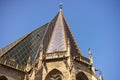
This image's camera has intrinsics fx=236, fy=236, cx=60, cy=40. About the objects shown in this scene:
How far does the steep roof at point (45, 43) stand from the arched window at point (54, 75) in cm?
184

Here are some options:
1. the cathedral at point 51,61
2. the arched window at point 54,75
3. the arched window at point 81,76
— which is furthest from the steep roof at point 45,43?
the arched window at point 54,75

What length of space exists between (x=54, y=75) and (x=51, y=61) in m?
1.07

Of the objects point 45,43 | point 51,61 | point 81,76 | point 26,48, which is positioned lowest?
point 81,76

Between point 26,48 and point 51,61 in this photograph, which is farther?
point 26,48

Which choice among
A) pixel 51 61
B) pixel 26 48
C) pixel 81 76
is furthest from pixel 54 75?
pixel 26 48

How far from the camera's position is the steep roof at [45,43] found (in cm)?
1780

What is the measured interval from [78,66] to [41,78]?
2660 millimetres

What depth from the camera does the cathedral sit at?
605 inches

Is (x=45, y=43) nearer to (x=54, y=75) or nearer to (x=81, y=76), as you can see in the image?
(x=54, y=75)

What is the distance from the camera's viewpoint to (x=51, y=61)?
635 inches

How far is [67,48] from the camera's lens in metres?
16.7

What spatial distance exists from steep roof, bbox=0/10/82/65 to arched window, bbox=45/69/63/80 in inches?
72.6

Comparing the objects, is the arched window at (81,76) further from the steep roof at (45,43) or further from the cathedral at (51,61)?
the steep roof at (45,43)

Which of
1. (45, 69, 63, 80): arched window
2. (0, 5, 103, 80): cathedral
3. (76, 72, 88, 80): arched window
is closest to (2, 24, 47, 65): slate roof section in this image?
(0, 5, 103, 80): cathedral
